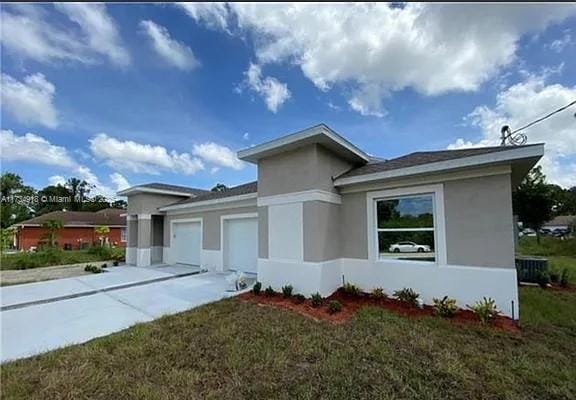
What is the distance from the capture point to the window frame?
7.08 metres

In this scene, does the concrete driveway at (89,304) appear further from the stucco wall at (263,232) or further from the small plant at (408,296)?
the small plant at (408,296)

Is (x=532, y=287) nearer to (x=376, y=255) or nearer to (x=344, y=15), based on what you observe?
(x=376, y=255)

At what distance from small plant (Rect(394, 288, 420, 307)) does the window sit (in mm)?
866

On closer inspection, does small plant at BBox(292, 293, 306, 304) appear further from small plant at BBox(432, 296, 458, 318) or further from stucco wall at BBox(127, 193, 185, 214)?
stucco wall at BBox(127, 193, 185, 214)

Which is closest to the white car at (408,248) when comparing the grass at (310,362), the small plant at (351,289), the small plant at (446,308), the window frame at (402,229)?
the window frame at (402,229)

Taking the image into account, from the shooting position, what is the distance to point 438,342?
5039 millimetres

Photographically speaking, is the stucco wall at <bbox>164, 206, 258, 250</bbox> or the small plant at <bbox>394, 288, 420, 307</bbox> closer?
the small plant at <bbox>394, 288, 420, 307</bbox>

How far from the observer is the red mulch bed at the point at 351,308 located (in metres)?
6.02

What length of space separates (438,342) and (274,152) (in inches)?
255

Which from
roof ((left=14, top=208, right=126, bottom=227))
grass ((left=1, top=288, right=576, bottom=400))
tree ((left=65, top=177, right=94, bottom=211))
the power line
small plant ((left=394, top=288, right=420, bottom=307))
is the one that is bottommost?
grass ((left=1, top=288, right=576, bottom=400))

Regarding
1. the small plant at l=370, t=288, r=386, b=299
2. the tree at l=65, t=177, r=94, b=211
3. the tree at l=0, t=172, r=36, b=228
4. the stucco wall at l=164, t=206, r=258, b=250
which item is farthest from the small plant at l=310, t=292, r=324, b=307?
the tree at l=65, t=177, r=94, b=211

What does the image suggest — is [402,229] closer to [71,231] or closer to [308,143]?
[308,143]

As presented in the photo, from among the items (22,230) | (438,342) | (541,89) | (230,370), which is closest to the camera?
(230,370)

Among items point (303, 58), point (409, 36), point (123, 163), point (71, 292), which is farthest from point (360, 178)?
point (123, 163)
